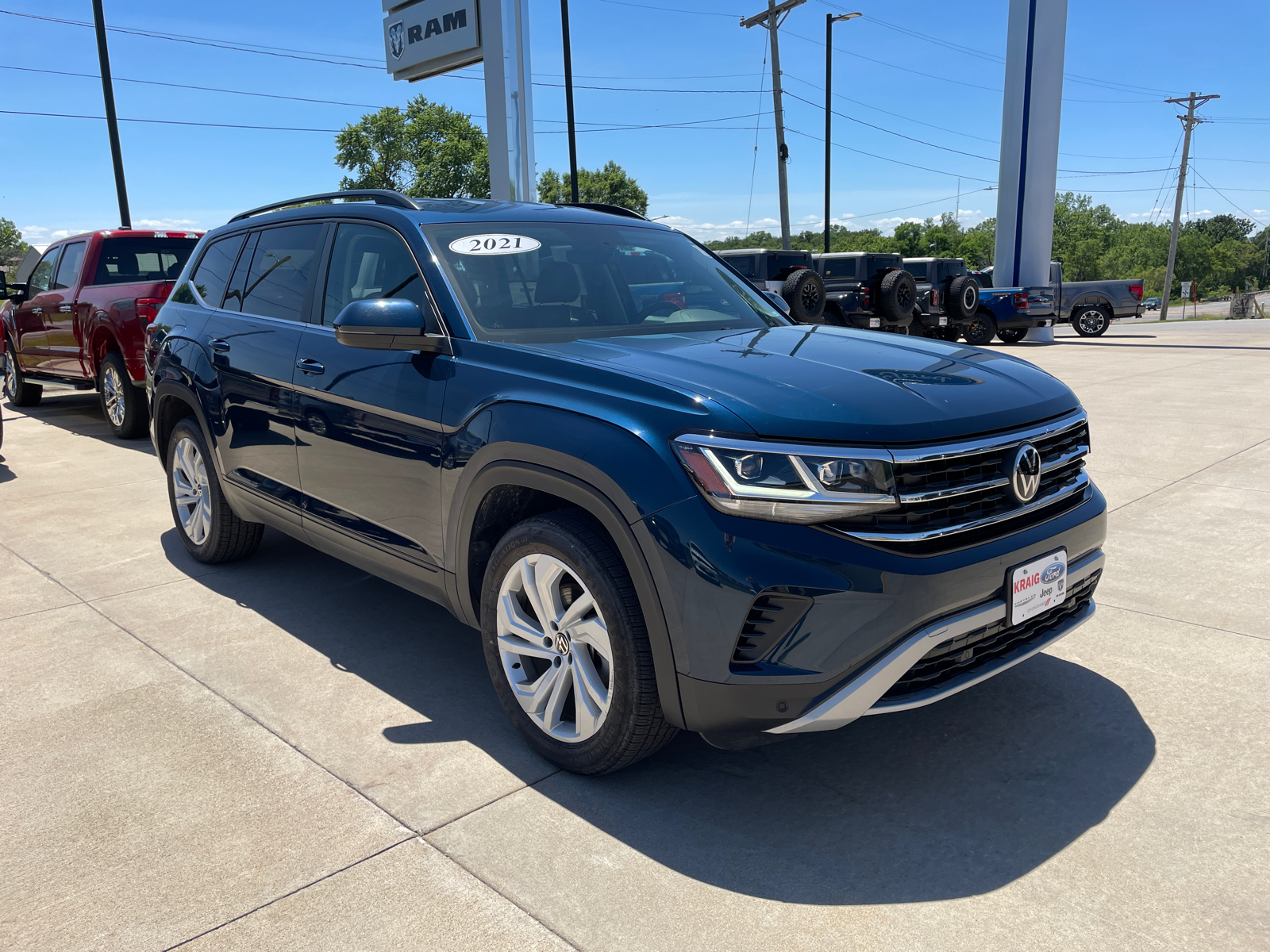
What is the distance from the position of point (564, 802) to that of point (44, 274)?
10.8 metres

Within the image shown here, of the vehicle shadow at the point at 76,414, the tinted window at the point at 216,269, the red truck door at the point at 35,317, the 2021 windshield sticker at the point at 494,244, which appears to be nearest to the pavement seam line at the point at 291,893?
the 2021 windshield sticker at the point at 494,244

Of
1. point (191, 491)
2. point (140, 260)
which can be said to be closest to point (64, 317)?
point (140, 260)

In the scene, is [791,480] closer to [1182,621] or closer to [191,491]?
[1182,621]

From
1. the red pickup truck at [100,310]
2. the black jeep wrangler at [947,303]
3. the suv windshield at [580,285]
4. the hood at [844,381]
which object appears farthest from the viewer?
the black jeep wrangler at [947,303]

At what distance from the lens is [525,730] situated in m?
3.01

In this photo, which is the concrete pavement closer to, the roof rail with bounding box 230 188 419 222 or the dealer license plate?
the dealer license plate

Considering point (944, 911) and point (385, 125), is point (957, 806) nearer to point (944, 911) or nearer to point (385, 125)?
point (944, 911)

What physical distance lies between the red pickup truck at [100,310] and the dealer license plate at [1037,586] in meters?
7.96

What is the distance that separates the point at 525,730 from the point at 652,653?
2.31ft

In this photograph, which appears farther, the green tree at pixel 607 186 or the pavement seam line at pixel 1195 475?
the green tree at pixel 607 186

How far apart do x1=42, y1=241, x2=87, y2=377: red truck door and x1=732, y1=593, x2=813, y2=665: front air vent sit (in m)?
9.61

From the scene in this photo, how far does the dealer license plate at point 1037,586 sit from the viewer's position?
2614 millimetres

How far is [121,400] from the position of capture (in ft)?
29.9

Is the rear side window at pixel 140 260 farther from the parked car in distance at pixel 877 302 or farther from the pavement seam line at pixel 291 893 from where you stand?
the parked car in distance at pixel 877 302
